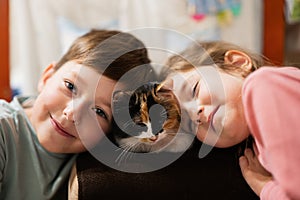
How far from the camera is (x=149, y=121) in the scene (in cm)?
86

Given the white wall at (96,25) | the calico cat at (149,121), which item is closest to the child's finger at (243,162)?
the calico cat at (149,121)

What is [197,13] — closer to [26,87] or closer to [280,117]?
[26,87]

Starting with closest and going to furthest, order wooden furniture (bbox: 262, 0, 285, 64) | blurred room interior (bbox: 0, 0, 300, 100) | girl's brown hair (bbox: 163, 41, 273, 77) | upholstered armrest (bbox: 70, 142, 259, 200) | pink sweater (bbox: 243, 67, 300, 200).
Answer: pink sweater (bbox: 243, 67, 300, 200), upholstered armrest (bbox: 70, 142, 259, 200), girl's brown hair (bbox: 163, 41, 273, 77), blurred room interior (bbox: 0, 0, 300, 100), wooden furniture (bbox: 262, 0, 285, 64)

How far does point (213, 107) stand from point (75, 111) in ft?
0.88

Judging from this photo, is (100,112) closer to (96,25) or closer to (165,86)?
(165,86)

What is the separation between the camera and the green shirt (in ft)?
2.98

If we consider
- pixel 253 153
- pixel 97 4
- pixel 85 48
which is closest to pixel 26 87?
pixel 97 4

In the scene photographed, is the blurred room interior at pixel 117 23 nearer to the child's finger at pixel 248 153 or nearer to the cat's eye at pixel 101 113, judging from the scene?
the cat's eye at pixel 101 113

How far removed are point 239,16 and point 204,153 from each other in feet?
2.89

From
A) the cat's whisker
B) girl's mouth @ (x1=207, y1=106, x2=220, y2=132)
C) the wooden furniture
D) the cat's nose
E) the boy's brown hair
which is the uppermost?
the boy's brown hair

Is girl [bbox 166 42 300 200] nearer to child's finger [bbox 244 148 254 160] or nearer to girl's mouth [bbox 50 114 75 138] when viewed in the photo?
child's finger [bbox 244 148 254 160]

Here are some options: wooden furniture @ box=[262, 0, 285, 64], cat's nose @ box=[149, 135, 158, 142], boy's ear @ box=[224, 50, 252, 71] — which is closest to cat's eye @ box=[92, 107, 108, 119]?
cat's nose @ box=[149, 135, 158, 142]

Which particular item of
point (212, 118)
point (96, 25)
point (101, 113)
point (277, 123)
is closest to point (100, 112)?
point (101, 113)

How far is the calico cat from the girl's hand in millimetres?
115
